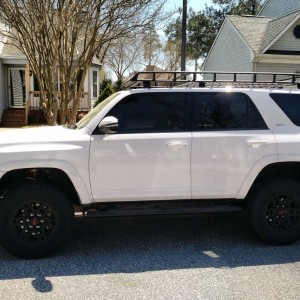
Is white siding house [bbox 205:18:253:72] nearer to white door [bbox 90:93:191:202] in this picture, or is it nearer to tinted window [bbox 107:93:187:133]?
tinted window [bbox 107:93:187:133]

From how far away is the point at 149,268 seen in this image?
13.4 feet

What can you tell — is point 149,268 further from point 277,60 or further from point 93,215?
point 277,60

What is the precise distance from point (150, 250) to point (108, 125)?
59.8 inches

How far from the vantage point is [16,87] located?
67.5 ft

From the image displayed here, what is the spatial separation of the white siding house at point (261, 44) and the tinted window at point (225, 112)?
593 inches

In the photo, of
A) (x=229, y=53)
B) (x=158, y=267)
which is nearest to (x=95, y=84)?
(x=229, y=53)

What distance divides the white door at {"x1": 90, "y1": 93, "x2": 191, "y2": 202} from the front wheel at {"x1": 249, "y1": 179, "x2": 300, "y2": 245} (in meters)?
0.86

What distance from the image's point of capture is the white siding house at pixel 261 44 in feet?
62.1

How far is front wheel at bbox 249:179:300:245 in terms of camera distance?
15.2ft

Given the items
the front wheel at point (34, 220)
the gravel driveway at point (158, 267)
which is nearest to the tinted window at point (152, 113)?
the front wheel at point (34, 220)

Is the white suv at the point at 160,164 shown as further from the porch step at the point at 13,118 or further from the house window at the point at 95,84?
Answer: the house window at the point at 95,84

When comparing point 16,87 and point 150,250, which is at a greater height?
point 16,87

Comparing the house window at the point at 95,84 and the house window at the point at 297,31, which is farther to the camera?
the house window at the point at 95,84

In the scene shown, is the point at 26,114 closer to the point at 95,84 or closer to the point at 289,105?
the point at 95,84
